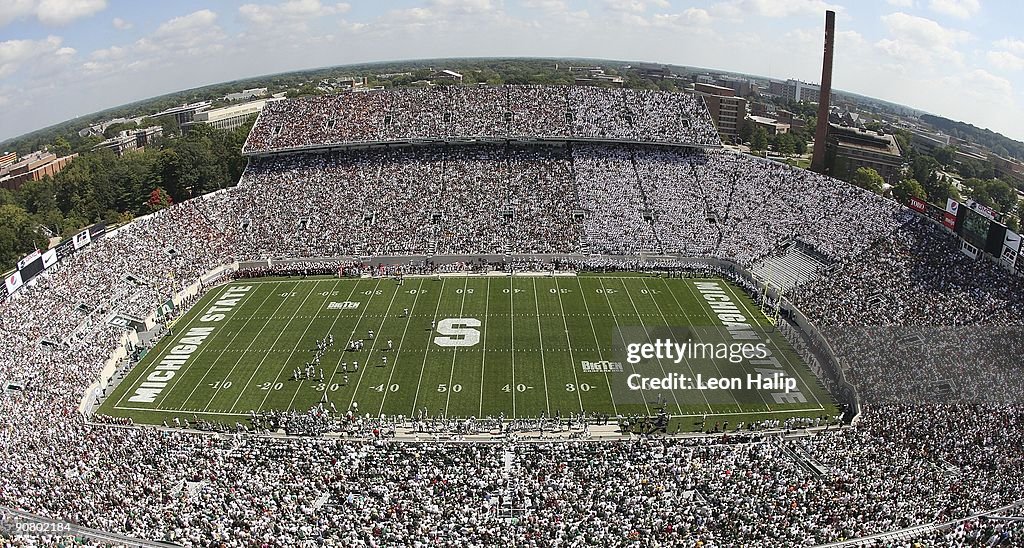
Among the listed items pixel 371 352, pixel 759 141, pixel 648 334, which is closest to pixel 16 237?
pixel 371 352

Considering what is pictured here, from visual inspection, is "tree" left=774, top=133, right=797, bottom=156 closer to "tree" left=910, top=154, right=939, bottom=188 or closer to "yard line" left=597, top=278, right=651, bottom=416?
"tree" left=910, top=154, right=939, bottom=188

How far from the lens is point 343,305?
3528 cm

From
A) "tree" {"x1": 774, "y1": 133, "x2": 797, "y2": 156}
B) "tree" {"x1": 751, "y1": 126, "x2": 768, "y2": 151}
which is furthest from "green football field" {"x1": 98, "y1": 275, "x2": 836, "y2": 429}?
"tree" {"x1": 774, "y1": 133, "x2": 797, "y2": 156}

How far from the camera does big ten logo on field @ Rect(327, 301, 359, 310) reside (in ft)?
115

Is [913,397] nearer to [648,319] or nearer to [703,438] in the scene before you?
[703,438]

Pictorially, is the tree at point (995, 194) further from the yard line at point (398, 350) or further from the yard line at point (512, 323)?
the yard line at point (398, 350)

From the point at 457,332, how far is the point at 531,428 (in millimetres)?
9202

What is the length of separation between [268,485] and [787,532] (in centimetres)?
1402

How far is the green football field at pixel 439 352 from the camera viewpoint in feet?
82.9

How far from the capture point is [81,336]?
29.7 metres

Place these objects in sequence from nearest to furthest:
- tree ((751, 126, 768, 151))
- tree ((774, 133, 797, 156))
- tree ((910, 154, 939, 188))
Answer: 1. tree ((910, 154, 939, 188))
2. tree ((751, 126, 768, 151))
3. tree ((774, 133, 797, 156))

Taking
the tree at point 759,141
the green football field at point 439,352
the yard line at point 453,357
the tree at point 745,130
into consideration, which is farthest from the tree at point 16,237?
the tree at point 745,130

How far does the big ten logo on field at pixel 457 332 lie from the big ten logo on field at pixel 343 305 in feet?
18.1

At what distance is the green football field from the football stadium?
17 cm
